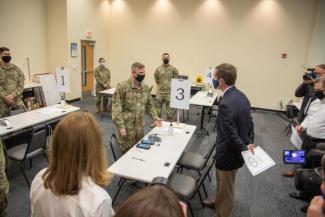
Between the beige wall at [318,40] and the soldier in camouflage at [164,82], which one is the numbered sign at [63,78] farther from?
the beige wall at [318,40]

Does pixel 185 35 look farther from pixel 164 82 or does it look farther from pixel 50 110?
pixel 50 110

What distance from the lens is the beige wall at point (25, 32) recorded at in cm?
609

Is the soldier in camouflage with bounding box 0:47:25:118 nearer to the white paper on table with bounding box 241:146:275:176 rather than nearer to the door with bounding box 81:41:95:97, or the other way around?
the door with bounding box 81:41:95:97

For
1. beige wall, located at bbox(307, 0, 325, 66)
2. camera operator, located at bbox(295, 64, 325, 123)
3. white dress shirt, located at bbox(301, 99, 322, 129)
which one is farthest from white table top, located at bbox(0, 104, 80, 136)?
beige wall, located at bbox(307, 0, 325, 66)

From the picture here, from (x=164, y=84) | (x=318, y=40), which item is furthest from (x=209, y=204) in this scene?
(x=318, y=40)

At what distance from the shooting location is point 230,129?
234 centimetres

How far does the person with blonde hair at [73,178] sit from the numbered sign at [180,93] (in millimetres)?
2379

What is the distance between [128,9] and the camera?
8930 mm

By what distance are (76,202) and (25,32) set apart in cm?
685

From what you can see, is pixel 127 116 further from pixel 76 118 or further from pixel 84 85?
pixel 84 85

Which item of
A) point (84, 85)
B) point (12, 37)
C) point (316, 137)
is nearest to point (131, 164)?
point (316, 137)

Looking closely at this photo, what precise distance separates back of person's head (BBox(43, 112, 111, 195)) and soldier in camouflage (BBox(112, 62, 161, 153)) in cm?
183

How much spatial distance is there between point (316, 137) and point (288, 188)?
93 centimetres

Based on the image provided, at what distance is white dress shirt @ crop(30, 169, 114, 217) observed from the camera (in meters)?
1.11
